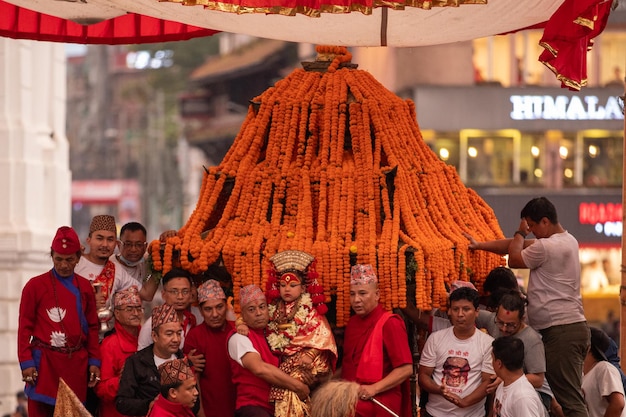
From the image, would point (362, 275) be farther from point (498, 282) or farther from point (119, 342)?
point (119, 342)

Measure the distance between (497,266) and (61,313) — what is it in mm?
3329

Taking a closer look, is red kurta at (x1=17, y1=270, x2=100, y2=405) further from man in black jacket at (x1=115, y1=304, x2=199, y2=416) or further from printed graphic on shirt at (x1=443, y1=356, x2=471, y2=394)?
printed graphic on shirt at (x1=443, y1=356, x2=471, y2=394)

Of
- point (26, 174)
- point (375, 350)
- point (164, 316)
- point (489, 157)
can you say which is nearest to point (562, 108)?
point (489, 157)

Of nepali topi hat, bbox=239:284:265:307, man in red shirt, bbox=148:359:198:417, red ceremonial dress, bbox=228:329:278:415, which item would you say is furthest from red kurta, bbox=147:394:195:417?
nepali topi hat, bbox=239:284:265:307

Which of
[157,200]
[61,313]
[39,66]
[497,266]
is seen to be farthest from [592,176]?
[157,200]

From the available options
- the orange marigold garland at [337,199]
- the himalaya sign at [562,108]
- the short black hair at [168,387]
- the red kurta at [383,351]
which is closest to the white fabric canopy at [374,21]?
the orange marigold garland at [337,199]

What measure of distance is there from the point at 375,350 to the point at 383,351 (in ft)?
0.28

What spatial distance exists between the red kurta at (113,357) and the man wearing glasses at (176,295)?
118 mm

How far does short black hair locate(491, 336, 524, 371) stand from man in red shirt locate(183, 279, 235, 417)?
6.20 ft

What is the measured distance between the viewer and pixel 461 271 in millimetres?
10352

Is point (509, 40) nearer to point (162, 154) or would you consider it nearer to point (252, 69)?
point (252, 69)

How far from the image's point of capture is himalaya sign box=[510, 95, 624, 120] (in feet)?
91.1

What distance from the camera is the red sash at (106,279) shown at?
33.9 feet

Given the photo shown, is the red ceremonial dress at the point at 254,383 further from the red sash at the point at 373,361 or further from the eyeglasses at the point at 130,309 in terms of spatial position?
the eyeglasses at the point at 130,309
